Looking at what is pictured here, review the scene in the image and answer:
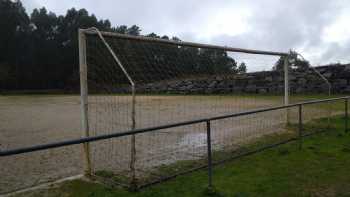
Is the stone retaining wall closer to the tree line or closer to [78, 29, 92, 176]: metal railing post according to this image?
[78, 29, 92, 176]: metal railing post

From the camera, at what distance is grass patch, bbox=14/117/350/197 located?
3133 mm

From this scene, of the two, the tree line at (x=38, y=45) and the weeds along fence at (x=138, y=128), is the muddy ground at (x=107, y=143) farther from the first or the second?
the tree line at (x=38, y=45)

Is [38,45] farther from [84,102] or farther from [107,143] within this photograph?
[84,102]

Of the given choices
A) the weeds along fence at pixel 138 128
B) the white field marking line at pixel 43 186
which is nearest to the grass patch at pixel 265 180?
the white field marking line at pixel 43 186

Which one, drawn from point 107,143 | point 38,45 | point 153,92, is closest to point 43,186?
point 107,143

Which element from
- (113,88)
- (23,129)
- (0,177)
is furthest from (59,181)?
(23,129)

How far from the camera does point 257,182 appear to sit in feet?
11.1

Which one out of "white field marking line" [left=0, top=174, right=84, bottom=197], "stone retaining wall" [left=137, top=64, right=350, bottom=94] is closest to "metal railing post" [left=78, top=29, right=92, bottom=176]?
"white field marking line" [left=0, top=174, right=84, bottom=197]

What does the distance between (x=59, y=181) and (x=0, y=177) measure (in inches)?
31.7

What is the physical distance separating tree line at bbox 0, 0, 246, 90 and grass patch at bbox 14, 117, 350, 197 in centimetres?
2964

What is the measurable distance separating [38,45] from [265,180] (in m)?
39.4

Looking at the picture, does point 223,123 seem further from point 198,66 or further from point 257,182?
point 257,182

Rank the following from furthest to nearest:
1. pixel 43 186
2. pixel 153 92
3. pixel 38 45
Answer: pixel 38 45 < pixel 153 92 < pixel 43 186

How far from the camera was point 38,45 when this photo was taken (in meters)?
38.5
